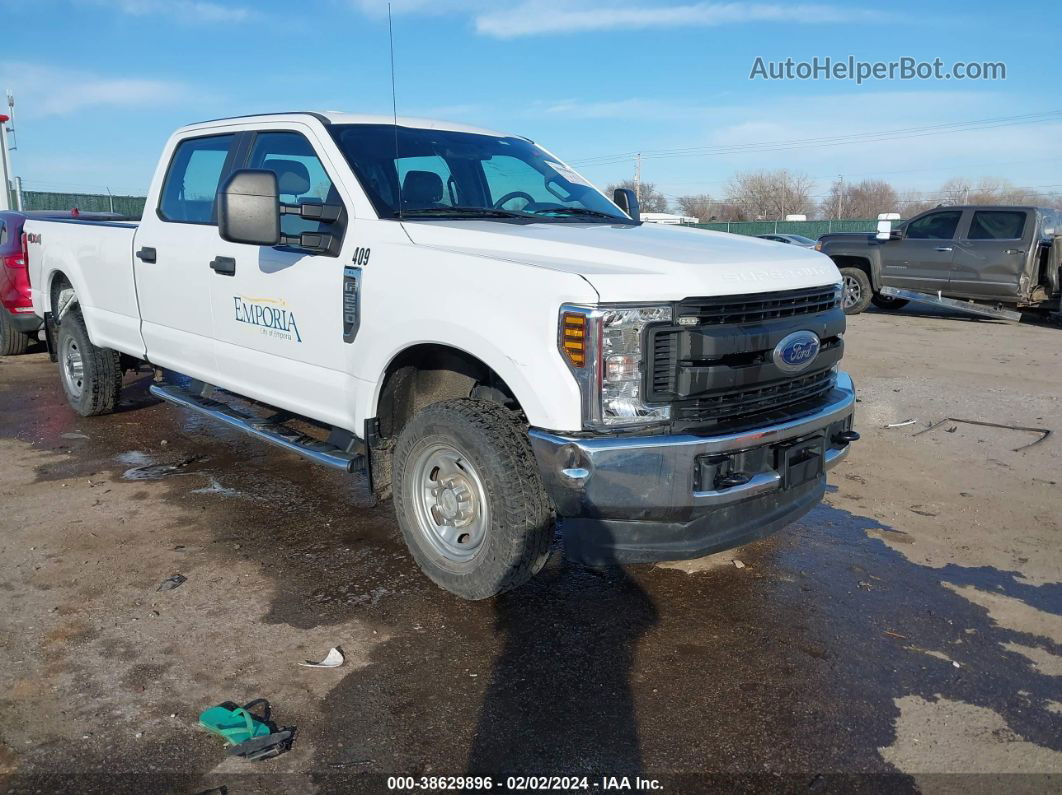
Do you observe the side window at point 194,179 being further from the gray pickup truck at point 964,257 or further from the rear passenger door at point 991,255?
the rear passenger door at point 991,255

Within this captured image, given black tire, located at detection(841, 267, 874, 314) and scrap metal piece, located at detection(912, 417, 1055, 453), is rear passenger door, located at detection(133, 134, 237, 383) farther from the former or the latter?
black tire, located at detection(841, 267, 874, 314)

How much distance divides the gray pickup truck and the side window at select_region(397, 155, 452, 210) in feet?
35.6

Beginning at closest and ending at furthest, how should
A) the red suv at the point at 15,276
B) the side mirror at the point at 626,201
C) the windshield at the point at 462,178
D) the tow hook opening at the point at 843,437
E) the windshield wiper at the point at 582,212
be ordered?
the tow hook opening at the point at 843,437 < the windshield at the point at 462,178 < the windshield wiper at the point at 582,212 < the side mirror at the point at 626,201 < the red suv at the point at 15,276

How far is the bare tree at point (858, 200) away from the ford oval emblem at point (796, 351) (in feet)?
272

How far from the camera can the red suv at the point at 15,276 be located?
355 inches

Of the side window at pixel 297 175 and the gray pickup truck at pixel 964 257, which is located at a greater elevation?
the side window at pixel 297 175

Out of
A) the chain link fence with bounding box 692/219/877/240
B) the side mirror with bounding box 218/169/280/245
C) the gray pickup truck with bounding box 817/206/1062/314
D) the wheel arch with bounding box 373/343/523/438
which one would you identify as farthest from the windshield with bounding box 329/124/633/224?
the chain link fence with bounding box 692/219/877/240

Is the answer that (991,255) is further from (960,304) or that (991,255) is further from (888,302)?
(888,302)

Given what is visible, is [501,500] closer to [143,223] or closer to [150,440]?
[143,223]

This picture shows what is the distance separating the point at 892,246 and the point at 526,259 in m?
12.9

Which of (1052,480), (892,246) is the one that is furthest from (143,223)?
(892,246)

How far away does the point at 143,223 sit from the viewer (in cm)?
557

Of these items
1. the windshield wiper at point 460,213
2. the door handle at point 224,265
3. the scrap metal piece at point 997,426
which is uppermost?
the windshield wiper at point 460,213

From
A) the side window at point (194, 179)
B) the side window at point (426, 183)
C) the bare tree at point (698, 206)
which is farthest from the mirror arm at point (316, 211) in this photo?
the bare tree at point (698, 206)
